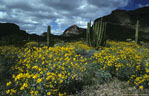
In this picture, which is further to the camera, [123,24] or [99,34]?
[123,24]

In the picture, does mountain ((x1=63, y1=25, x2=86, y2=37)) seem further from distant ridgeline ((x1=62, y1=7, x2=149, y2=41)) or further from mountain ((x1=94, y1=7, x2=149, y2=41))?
mountain ((x1=94, y1=7, x2=149, y2=41))

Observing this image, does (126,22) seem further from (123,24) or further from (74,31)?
(74,31)

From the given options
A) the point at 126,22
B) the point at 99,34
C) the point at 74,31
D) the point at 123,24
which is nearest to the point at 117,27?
the point at 123,24

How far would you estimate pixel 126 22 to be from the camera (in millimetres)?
30719

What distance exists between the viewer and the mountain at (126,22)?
26175 millimetres

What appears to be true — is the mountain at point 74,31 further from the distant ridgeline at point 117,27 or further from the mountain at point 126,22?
the mountain at point 126,22

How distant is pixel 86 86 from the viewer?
12.3 ft

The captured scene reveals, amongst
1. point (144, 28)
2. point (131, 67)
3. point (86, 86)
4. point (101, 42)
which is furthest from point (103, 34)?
point (144, 28)

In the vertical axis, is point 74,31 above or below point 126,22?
below

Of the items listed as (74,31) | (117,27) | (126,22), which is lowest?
(74,31)

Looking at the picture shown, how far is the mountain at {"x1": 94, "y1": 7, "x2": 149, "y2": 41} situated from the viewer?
26175 mm

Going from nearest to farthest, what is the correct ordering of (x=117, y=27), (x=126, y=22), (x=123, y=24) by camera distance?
(x=117, y=27)
(x=123, y=24)
(x=126, y=22)

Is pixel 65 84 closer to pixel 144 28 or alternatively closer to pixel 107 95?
pixel 107 95

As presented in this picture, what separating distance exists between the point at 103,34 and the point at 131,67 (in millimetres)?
5810
